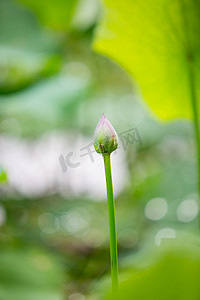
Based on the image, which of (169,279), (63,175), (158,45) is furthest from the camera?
(63,175)

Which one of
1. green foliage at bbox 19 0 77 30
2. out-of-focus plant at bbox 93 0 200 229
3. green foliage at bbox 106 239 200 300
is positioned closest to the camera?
green foliage at bbox 106 239 200 300

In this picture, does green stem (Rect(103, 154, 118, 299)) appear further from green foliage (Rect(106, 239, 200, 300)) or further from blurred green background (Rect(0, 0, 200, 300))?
blurred green background (Rect(0, 0, 200, 300))

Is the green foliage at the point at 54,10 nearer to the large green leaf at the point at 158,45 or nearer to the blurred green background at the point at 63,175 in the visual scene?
the blurred green background at the point at 63,175

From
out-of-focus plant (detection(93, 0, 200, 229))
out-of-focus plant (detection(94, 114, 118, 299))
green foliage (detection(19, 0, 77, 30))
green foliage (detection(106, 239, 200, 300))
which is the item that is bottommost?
green foliage (detection(106, 239, 200, 300))

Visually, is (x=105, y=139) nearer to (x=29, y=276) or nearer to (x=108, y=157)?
(x=108, y=157)

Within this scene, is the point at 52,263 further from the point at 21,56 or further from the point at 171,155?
the point at 171,155

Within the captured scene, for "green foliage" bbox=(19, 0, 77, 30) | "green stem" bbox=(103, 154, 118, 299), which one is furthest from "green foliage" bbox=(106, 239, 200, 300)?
"green foliage" bbox=(19, 0, 77, 30)

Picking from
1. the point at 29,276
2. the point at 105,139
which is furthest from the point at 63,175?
the point at 105,139

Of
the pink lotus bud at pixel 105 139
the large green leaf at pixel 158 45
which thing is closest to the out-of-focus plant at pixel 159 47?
the large green leaf at pixel 158 45
